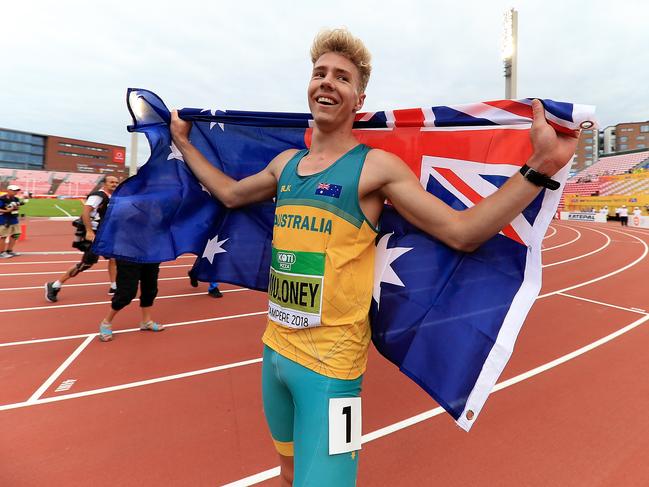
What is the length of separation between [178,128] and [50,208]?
1234 inches

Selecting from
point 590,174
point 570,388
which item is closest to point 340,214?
point 570,388

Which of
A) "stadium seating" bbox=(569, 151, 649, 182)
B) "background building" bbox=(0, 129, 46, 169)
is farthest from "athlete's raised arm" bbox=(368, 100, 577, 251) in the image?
"background building" bbox=(0, 129, 46, 169)

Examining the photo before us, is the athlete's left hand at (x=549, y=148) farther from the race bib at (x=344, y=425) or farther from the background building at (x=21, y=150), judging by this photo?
the background building at (x=21, y=150)

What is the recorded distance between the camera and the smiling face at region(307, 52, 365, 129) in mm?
1392

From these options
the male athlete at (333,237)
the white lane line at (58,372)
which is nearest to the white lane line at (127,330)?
the white lane line at (58,372)

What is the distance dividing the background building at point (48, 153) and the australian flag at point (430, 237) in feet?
263

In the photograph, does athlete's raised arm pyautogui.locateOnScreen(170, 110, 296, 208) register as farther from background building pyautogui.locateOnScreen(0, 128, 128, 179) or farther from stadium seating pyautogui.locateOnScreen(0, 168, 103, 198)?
background building pyautogui.locateOnScreen(0, 128, 128, 179)

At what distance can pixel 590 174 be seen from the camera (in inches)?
2291

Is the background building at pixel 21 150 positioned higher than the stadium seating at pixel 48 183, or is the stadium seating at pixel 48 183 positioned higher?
the background building at pixel 21 150

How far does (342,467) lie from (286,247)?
852 millimetres

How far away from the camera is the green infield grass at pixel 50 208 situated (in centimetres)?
2416

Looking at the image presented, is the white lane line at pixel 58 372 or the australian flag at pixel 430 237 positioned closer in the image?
the australian flag at pixel 430 237

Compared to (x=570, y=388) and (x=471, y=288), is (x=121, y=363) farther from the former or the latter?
(x=570, y=388)

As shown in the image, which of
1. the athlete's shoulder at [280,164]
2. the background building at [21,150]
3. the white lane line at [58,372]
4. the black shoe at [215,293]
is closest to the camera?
the athlete's shoulder at [280,164]
